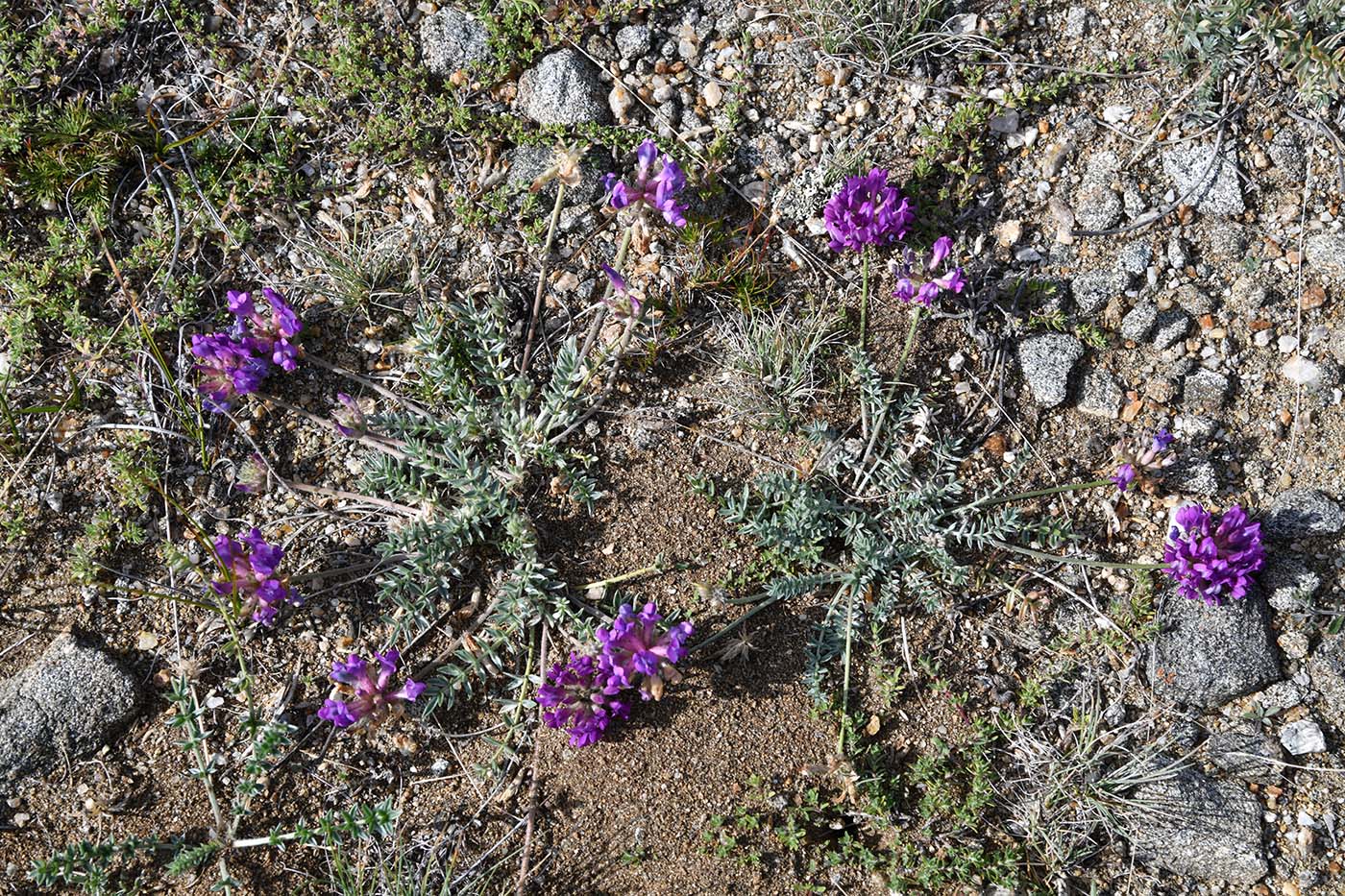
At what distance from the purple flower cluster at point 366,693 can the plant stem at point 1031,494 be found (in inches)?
79.3

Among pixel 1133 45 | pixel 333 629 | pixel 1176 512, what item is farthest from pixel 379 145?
pixel 1176 512

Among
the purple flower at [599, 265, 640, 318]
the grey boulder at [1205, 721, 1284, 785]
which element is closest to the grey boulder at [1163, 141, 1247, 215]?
the grey boulder at [1205, 721, 1284, 785]

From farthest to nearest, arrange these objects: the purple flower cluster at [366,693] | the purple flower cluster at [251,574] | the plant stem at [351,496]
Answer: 1. the plant stem at [351,496]
2. the purple flower cluster at [251,574]
3. the purple flower cluster at [366,693]

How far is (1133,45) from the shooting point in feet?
13.2

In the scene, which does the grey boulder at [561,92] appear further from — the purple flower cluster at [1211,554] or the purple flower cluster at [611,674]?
the purple flower cluster at [1211,554]

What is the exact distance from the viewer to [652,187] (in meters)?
3.49

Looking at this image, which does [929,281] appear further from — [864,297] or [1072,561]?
[1072,561]

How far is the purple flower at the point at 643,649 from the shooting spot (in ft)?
10.8

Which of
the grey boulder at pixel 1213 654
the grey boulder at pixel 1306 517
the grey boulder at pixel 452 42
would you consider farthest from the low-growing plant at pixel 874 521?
the grey boulder at pixel 452 42

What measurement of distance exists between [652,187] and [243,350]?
5.18 ft

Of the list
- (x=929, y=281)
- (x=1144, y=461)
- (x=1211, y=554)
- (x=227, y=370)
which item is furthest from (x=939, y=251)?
(x=227, y=370)

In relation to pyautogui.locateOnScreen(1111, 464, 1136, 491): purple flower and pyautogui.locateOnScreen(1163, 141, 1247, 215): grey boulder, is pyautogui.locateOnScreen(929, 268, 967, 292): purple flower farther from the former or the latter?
pyautogui.locateOnScreen(1163, 141, 1247, 215): grey boulder

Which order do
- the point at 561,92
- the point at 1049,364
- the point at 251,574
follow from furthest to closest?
the point at 561,92 < the point at 1049,364 < the point at 251,574

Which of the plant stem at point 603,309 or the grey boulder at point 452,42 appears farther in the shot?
the grey boulder at point 452,42
